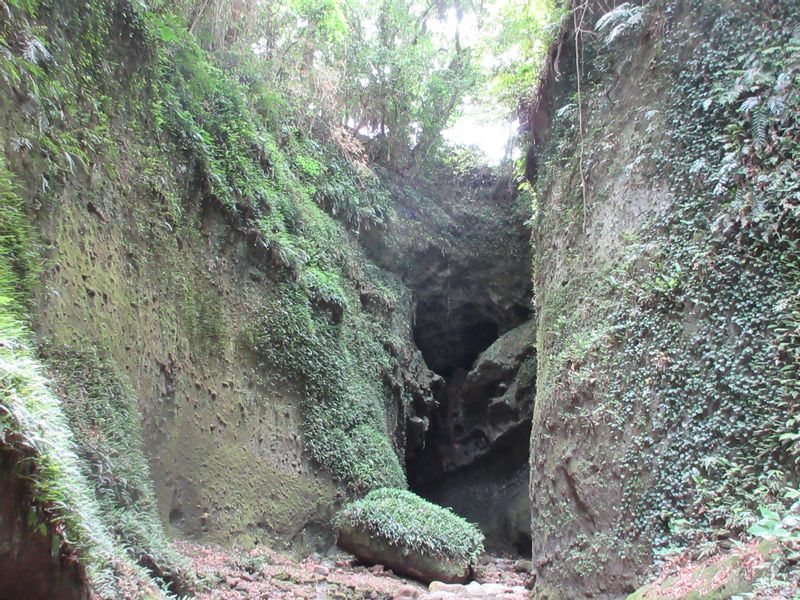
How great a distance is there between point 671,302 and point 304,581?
534 centimetres

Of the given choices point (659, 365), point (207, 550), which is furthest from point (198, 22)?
point (659, 365)

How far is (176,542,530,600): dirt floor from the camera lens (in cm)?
569

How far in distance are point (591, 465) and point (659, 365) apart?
4.47 ft

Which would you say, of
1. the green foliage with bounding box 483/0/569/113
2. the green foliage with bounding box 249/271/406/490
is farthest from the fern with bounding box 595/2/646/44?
the green foliage with bounding box 249/271/406/490

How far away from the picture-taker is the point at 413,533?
8258mm

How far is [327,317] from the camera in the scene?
398 inches

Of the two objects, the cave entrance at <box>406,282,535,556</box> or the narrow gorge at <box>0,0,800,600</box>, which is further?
the cave entrance at <box>406,282,535,556</box>

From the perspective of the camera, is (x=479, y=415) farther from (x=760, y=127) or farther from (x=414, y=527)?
(x=760, y=127)

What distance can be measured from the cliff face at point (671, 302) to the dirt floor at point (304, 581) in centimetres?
156

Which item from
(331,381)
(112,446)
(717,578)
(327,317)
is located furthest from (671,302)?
(327,317)

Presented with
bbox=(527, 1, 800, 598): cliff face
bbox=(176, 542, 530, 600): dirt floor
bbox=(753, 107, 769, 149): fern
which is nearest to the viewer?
bbox=(527, 1, 800, 598): cliff face

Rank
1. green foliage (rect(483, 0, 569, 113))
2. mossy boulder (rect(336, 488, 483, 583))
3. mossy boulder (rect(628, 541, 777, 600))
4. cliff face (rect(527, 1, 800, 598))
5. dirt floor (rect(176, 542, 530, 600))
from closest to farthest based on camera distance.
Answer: mossy boulder (rect(628, 541, 777, 600)) < cliff face (rect(527, 1, 800, 598)) < dirt floor (rect(176, 542, 530, 600)) < mossy boulder (rect(336, 488, 483, 583)) < green foliage (rect(483, 0, 569, 113))

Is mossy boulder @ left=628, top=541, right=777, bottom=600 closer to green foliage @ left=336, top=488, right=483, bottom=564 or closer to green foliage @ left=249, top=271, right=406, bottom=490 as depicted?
green foliage @ left=336, top=488, right=483, bottom=564

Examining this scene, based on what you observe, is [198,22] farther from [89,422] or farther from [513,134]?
[513,134]
